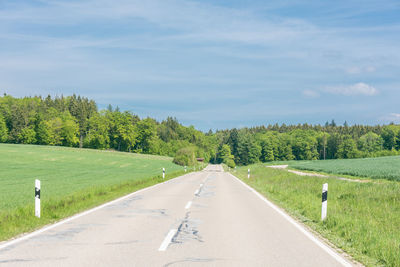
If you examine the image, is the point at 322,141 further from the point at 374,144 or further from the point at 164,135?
the point at 164,135

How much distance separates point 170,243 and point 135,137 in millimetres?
115158

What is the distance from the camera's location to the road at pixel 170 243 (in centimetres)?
569

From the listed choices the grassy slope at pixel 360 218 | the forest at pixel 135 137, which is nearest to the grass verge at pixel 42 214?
the grassy slope at pixel 360 218

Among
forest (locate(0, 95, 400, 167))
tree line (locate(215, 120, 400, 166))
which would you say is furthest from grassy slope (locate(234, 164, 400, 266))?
tree line (locate(215, 120, 400, 166))

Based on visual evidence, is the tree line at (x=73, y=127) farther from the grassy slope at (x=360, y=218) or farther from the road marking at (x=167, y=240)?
the road marking at (x=167, y=240)

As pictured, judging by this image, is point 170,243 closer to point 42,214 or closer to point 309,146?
point 42,214

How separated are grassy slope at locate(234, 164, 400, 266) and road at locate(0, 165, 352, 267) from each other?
2.13ft

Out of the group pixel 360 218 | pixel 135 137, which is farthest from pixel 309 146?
pixel 360 218

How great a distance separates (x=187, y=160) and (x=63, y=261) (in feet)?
→ 246

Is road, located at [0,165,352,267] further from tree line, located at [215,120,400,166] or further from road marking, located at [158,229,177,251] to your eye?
tree line, located at [215,120,400,166]

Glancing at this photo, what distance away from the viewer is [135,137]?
120 meters

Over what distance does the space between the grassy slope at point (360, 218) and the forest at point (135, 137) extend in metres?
66.0

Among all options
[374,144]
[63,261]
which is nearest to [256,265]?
[63,261]

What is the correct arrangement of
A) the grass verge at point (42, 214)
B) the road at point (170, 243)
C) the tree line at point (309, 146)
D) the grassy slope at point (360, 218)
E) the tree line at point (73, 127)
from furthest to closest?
the tree line at point (309, 146)
the tree line at point (73, 127)
the grass verge at point (42, 214)
the grassy slope at point (360, 218)
the road at point (170, 243)
